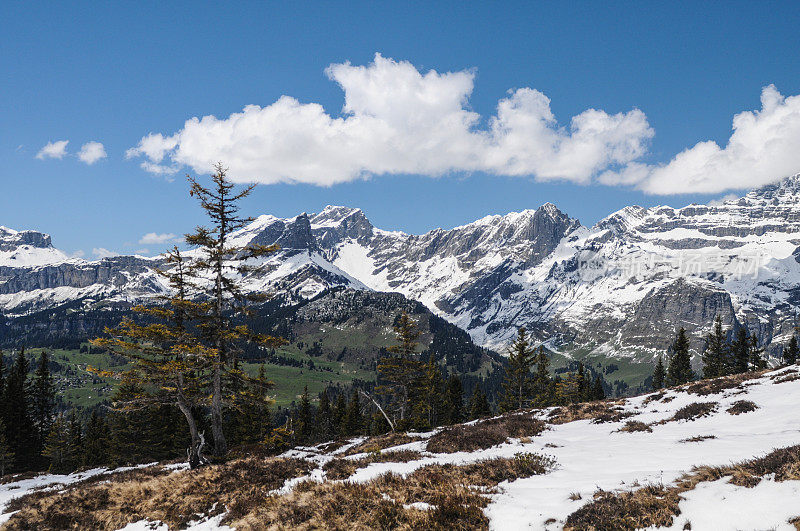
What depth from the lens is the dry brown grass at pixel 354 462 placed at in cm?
1384

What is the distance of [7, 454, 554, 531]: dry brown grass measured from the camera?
8.74 meters

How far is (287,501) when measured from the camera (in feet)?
33.6

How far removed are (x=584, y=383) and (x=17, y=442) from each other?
93.8 meters

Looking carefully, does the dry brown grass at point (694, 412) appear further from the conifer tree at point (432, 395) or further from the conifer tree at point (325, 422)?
the conifer tree at point (325, 422)

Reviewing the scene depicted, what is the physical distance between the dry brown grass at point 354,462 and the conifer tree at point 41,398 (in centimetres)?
6590

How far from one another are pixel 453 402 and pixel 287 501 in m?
72.1

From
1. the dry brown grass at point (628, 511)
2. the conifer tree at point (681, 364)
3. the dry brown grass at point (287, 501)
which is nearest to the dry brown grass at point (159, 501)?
the dry brown grass at point (287, 501)

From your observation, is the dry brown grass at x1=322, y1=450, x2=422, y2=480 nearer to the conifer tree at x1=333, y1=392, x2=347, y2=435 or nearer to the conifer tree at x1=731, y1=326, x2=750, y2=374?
the conifer tree at x1=333, y1=392, x2=347, y2=435

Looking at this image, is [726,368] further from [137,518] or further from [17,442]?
[17,442]

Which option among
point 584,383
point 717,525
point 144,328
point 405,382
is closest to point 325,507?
point 717,525

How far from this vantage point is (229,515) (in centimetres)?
1052

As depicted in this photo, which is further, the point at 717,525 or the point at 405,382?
the point at 405,382

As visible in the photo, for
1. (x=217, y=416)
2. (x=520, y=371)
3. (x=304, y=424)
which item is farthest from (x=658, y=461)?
(x=304, y=424)

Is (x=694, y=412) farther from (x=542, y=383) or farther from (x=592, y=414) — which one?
(x=542, y=383)
